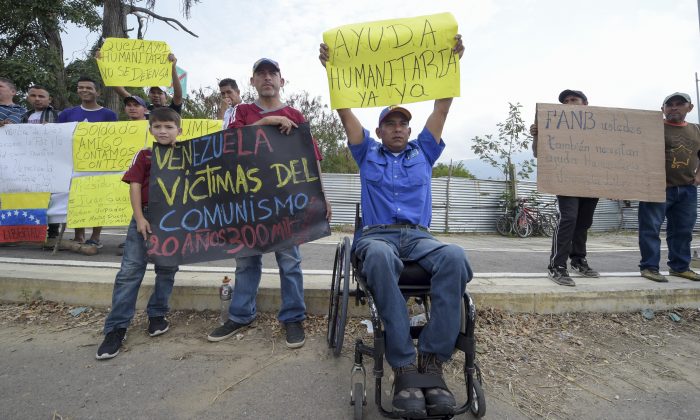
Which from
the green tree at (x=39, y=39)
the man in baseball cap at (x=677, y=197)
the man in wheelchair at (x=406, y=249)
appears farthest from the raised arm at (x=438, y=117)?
the green tree at (x=39, y=39)

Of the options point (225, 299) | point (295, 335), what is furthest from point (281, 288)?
point (225, 299)

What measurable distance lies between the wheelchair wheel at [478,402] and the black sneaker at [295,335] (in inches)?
47.4

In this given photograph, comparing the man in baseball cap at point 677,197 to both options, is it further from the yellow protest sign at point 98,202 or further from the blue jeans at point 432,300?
the yellow protest sign at point 98,202

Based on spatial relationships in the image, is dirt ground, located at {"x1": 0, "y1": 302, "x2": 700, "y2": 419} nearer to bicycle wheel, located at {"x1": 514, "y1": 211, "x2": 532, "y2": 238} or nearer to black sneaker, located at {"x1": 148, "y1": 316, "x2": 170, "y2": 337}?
black sneaker, located at {"x1": 148, "y1": 316, "x2": 170, "y2": 337}

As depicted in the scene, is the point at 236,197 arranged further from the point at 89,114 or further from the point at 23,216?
the point at 23,216

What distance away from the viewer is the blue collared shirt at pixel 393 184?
7.77 feet

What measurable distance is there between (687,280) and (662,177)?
1098 mm

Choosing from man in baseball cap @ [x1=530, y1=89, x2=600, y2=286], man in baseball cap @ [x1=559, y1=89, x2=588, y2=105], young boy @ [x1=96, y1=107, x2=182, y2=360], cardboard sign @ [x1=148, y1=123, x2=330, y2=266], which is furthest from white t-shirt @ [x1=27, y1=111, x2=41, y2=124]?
man in baseball cap @ [x1=559, y1=89, x2=588, y2=105]

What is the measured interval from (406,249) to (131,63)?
427 centimetres

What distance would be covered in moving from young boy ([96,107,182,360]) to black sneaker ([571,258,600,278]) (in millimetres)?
4089

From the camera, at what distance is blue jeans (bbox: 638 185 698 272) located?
11.8 ft

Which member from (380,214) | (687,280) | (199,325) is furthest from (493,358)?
(687,280)

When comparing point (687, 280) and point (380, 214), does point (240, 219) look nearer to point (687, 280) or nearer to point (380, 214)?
point (380, 214)

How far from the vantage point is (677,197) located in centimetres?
362
